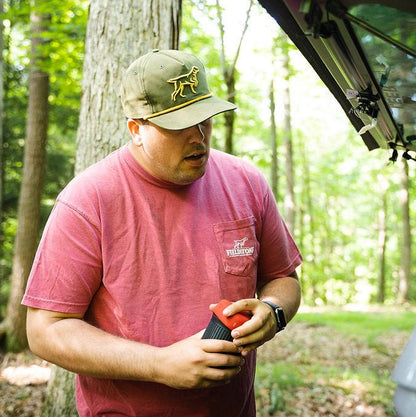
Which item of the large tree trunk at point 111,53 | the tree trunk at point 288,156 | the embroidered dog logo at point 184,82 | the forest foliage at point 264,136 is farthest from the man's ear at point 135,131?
the tree trunk at point 288,156

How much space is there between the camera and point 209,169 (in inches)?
91.5

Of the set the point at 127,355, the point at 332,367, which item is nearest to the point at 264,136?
the point at 332,367

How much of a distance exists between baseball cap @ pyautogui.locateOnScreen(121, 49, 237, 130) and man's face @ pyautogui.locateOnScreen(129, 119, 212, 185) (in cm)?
7

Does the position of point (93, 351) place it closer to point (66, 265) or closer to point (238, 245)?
point (66, 265)

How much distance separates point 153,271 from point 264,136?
18.2 m

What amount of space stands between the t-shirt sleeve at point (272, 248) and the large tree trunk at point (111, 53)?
1479 millimetres

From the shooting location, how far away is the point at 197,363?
1659 millimetres

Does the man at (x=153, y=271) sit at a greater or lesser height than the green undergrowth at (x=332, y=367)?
greater

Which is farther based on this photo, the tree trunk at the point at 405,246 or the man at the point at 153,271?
the tree trunk at the point at 405,246

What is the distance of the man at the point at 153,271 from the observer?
177 centimetres

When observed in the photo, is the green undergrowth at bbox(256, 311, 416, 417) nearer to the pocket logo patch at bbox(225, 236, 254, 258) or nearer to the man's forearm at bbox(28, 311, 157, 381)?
the pocket logo patch at bbox(225, 236, 254, 258)

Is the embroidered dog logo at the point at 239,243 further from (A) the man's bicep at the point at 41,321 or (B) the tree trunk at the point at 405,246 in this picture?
(B) the tree trunk at the point at 405,246

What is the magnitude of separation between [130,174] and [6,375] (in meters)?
6.19

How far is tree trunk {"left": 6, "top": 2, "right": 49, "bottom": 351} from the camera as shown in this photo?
8.61 metres
